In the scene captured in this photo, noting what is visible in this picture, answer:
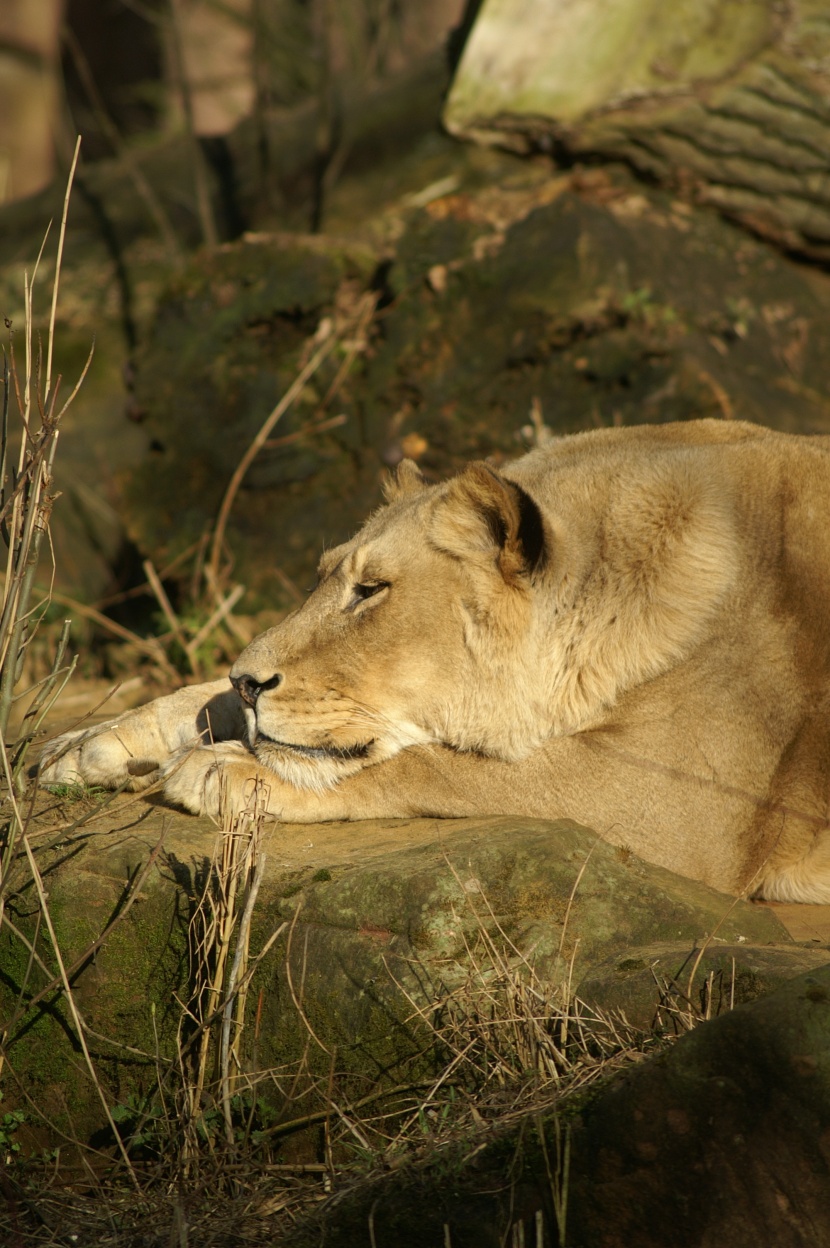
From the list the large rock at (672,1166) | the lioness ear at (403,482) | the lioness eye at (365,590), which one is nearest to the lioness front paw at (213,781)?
the lioness eye at (365,590)

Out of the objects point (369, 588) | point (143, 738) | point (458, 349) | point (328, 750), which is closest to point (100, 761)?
point (143, 738)

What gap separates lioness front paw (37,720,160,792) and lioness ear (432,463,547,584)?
4.28ft

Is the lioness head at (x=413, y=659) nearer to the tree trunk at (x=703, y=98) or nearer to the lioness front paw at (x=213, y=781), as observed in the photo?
the lioness front paw at (x=213, y=781)

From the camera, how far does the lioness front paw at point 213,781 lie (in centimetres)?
373

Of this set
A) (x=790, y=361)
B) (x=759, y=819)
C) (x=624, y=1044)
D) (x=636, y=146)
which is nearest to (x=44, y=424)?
(x=624, y=1044)

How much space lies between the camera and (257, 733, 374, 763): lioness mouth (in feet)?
12.5

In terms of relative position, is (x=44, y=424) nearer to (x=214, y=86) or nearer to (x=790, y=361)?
(x=790, y=361)

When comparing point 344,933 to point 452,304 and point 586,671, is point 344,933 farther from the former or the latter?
point 452,304

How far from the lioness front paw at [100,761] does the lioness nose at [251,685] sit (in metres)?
0.49

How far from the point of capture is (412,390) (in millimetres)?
6652

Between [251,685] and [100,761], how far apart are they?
0.63 meters

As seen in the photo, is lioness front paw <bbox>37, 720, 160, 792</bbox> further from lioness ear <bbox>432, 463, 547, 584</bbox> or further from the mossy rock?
the mossy rock

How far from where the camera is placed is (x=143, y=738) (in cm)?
418

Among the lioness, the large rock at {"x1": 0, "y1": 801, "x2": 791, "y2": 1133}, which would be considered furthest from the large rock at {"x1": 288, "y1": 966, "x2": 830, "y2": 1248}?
the lioness
